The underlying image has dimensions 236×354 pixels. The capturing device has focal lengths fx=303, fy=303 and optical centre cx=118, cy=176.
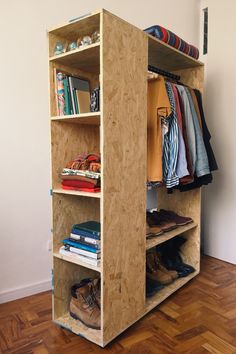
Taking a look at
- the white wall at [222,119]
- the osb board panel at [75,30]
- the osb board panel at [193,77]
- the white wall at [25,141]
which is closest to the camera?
the osb board panel at [75,30]

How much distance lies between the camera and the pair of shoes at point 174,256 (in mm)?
2500

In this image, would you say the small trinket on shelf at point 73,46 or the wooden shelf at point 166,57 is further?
the wooden shelf at point 166,57

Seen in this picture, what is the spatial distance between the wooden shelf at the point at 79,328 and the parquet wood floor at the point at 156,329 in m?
0.04

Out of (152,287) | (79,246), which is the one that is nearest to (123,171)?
(79,246)

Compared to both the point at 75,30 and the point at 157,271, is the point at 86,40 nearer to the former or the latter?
the point at 75,30

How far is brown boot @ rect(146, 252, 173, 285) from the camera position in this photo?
2.26m

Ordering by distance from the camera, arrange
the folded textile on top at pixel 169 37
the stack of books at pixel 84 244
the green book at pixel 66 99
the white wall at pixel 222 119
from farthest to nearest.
A: the white wall at pixel 222 119, the folded textile on top at pixel 169 37, the green book at pixel 66 99, the stack of books at pixel 84 244

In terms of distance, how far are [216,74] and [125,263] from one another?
6.81 ft

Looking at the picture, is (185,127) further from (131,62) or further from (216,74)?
(216,74)

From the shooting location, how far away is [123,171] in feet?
5.50

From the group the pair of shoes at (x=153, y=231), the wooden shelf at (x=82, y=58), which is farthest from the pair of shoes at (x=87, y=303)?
the wooden shelf at (x=82, y=58)

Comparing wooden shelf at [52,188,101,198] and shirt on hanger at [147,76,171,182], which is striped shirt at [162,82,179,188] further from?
wooden shelf at [52,188,101,198]

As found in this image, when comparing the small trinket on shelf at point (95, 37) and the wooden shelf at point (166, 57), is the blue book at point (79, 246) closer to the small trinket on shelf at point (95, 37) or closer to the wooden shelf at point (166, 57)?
the small trinket on shelf at point (95, 37)

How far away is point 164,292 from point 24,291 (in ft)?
3.31
